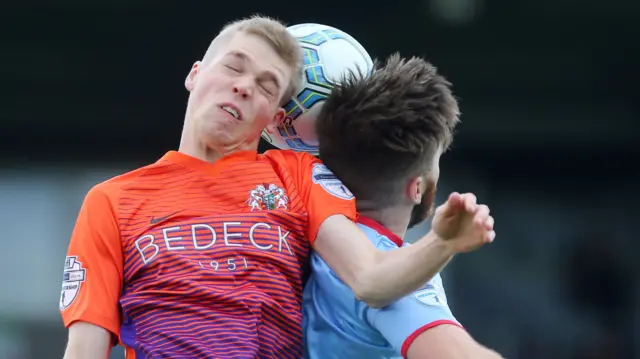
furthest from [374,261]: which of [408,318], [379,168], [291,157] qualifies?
[291,157]

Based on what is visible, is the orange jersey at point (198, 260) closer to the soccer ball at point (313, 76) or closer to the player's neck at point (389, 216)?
the player's neck at point (389, 216)

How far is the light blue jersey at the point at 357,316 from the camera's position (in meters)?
1.95

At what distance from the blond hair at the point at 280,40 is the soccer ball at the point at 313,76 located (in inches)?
1.2

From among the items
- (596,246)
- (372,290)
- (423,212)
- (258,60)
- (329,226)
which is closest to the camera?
(372,290)

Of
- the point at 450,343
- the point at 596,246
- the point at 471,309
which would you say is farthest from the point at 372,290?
the point at 596,246

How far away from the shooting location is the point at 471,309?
18.8 feet


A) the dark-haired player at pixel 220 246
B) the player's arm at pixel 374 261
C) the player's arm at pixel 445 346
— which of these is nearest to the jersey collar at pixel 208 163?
the dark-haired player at pixel 220 246

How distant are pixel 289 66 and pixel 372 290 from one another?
66cm

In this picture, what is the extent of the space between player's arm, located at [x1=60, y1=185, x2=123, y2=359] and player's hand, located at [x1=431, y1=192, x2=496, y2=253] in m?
0.70

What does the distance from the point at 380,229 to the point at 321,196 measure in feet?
0.53

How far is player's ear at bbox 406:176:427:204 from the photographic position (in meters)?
2.24

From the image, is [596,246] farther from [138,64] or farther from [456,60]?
[138,64]

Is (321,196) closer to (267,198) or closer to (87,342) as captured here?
(267,198)

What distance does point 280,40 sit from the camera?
7.52 ft
